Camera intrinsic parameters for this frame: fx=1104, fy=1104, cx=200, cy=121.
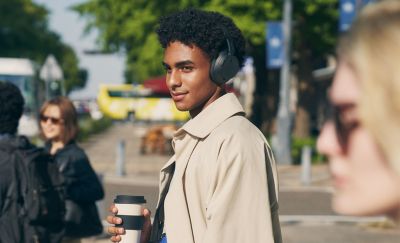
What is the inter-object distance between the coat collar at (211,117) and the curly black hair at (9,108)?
1868 mm

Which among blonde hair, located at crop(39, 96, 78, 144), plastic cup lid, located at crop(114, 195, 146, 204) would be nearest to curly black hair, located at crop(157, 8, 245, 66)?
plastic cup lid, located at crop(114, 195, 146, 204)

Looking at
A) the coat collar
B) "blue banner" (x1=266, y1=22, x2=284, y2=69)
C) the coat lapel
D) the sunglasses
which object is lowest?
"blue banner" (x1=266, y1=22, x2=284, y2=69)

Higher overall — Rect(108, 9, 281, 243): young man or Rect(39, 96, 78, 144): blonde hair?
Rect(108, 9, 281, 243): young man

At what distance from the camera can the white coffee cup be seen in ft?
10.6

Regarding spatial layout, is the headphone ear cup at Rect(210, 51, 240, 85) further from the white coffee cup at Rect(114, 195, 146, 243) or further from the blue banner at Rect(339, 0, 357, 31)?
the blue banner at Rect(339, 0, 357, 31)

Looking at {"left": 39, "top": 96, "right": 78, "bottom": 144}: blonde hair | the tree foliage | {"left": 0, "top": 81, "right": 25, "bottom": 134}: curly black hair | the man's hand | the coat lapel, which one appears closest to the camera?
the coat lapel

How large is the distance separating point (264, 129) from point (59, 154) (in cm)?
3376

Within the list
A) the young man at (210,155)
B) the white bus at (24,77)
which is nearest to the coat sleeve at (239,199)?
the young man at (210,155)

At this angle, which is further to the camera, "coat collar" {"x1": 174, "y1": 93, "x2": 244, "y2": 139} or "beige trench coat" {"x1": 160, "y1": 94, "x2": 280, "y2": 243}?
"coat collar" {"x1": 174, "y1": 93, "x2": 244, "y2": 139}

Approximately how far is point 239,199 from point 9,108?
2.25 m

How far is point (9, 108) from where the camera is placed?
505cm

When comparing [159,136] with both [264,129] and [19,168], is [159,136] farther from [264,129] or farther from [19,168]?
[19,168]

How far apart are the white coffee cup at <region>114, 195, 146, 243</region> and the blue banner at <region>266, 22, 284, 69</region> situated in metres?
25.3

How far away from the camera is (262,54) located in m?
37.1
